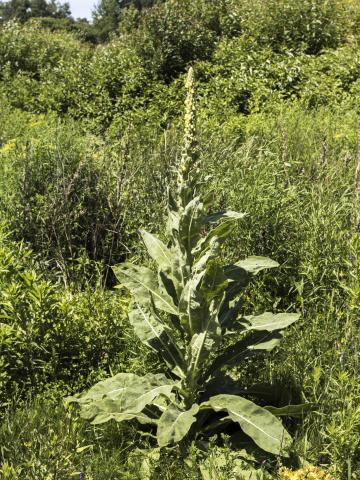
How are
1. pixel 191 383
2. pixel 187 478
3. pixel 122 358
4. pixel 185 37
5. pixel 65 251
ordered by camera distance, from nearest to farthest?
pixel 187 478 < pixel 191 383 < pixel 122 358 < pixel 65 251 < pixel 185 37

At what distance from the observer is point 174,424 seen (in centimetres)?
275

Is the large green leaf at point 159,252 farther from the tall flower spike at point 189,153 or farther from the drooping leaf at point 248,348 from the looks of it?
the drooping leaf at point 248,348

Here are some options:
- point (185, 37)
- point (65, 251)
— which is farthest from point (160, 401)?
point (185, 37)

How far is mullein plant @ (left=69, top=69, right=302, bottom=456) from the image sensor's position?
2.73 metres

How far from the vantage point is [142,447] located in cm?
304

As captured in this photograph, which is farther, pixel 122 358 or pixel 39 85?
pixel 39 85

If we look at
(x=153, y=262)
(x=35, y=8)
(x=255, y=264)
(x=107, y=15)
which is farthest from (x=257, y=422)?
(x=35, y=8)

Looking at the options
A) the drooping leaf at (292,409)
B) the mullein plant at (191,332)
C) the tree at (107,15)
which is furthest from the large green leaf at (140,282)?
the tree at (107,15)

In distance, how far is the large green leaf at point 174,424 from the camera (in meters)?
2.67

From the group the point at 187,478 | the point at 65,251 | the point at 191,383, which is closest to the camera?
the point at 187,478

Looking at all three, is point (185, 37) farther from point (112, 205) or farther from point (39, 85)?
point (112, 205)

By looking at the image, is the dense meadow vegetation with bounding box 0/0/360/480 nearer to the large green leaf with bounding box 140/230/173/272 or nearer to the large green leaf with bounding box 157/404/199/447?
the large green leaf with bounding box 157/404/199/447

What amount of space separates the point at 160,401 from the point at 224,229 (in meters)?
1.07

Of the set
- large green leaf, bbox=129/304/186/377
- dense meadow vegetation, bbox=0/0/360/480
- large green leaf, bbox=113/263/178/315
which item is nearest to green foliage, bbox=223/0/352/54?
dense meadow vegetation, bbox=0/0/360/480
